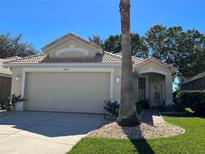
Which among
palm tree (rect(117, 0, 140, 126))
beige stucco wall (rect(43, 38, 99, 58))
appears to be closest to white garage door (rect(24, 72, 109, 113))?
beige stucco wall (rect(43, 38, 99, 58))

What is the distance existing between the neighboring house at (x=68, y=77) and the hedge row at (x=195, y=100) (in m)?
4.97

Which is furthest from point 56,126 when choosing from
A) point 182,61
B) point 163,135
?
point 182,61

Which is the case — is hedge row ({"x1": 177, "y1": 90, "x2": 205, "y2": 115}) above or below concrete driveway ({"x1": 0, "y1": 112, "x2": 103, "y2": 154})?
above

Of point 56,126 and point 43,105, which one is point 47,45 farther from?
point 56,126

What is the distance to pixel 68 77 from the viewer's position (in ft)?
54.4

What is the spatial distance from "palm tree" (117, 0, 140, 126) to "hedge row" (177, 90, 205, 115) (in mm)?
7711

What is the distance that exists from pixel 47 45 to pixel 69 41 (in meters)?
1.69

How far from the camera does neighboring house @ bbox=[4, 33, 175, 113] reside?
1588 centimetres

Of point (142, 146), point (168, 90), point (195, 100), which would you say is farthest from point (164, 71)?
point (142, 146)

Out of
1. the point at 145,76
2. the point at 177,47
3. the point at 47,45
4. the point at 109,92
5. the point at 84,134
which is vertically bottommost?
the point at 84,134

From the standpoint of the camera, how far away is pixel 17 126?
10.6 metres

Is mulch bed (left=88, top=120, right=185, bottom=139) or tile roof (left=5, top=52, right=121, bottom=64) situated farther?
tile roof (left=5, top=52, right=121, bottom=64)

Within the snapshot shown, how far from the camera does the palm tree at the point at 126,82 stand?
9.63 metres

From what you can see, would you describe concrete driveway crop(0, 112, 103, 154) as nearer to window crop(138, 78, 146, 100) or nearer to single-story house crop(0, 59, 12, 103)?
single-story house crop(0, 59, 12, 103)
